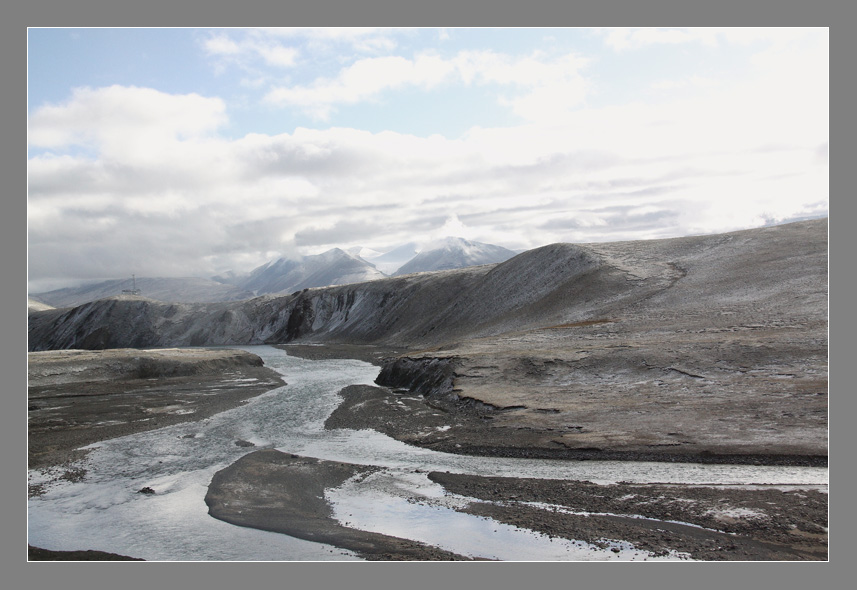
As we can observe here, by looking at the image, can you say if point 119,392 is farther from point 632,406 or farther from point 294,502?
point 632,406

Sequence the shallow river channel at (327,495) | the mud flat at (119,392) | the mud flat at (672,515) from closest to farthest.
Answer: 1. the mud flat at (672,515)
2. the shallow river channel at (327,495)
3. the mud flat at (119,392)

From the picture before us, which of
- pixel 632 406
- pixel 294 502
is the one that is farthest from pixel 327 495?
pixel 632 406

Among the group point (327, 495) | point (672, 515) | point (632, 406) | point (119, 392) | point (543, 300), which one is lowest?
point (119, 392)

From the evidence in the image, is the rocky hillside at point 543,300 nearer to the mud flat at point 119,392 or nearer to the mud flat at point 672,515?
the mud flat at point 672,515

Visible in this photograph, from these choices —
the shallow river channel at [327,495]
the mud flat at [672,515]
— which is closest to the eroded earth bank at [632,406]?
the mud flat at [672,515]

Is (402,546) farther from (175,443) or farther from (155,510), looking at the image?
(175,443)
